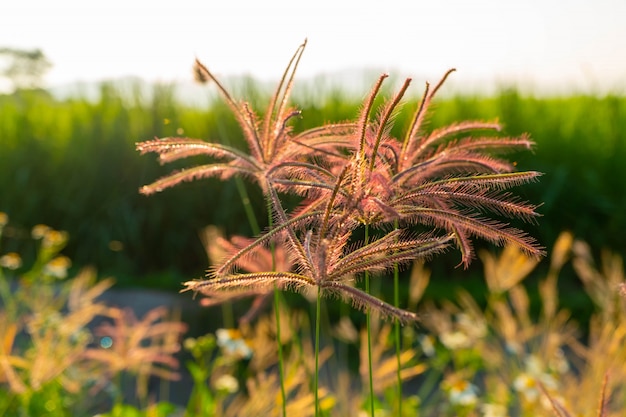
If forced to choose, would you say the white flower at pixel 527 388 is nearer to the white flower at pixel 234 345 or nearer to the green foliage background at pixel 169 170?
the white flower at pixel 234 345

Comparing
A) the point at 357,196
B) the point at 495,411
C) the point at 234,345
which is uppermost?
the point at 357,196

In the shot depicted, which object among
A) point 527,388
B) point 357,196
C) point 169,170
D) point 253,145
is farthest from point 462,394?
point 169,170

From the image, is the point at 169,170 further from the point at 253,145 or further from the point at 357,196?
the point at 357,196

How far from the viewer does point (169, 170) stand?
4.70 metres

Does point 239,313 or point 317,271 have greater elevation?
point 317,271

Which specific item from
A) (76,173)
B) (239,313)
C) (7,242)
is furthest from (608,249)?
(7,242)

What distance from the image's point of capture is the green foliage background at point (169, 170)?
15.0 feet

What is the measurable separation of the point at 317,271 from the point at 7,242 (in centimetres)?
504

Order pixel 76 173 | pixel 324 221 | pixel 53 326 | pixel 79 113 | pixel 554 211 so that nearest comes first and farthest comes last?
pixel 324 221 < pixel 53 326 < pixel 554 211 < pixel 76 173 < pixel 79 113

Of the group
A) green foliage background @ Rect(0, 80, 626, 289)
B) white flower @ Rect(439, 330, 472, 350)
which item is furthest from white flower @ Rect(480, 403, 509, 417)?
green foliage background @ Rect(0, 80, 626, 289)

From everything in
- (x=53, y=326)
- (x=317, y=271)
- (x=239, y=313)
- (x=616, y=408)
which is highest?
(x=317, y=271)

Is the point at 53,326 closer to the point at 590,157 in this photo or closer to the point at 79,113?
the point at 590,157

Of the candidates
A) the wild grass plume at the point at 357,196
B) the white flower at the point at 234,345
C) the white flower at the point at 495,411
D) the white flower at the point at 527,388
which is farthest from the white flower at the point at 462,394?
the wild grass plume at the point at 357,196

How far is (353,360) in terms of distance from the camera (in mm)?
3594
